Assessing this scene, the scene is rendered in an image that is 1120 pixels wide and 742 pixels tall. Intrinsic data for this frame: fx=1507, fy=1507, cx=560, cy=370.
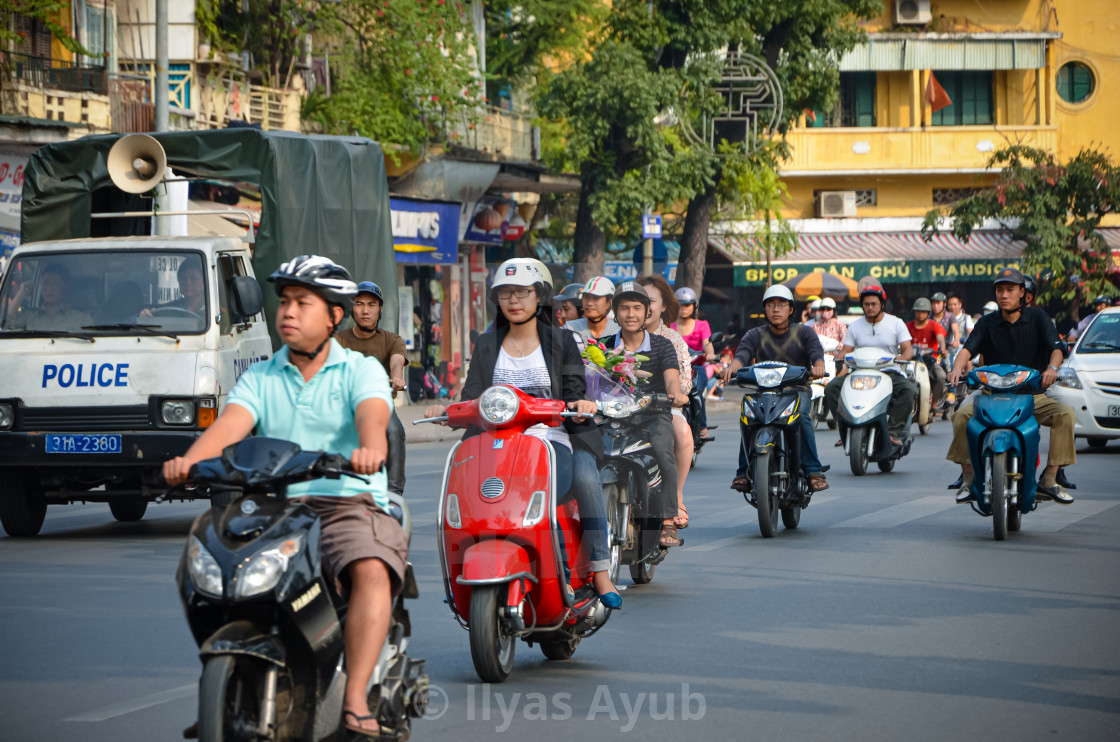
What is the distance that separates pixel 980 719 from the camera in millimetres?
5566

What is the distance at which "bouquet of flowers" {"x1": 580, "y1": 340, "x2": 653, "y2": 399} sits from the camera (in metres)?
7.89

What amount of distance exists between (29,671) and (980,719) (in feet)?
13.2

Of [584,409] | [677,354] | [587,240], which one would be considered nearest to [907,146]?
[587,240]

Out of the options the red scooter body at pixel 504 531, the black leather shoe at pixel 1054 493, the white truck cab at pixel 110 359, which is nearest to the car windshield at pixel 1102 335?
the black leather shoe at pixel 1054 493

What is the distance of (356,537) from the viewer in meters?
4.48

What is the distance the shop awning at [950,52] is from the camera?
42.8 m

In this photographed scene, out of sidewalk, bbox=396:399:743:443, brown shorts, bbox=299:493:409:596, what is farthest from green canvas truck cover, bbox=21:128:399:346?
brown shorts, bbox=299:493:409:596

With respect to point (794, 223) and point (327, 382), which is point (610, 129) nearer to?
point (794, 223)

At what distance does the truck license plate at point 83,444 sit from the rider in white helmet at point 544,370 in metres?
4.49

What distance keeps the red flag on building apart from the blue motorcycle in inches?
1310

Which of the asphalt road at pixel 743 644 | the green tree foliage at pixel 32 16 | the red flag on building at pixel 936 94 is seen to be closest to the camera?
the asphalt road at pixel 743 644

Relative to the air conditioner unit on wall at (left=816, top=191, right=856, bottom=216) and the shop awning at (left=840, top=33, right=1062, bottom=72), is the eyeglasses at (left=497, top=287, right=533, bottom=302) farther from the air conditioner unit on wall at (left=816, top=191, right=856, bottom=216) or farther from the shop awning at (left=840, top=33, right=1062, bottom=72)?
the shop awning at (left=840, top=33, right=1062, bottom=72)

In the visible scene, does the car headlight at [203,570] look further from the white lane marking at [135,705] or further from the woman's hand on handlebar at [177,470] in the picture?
the white lane marking at [135,705]

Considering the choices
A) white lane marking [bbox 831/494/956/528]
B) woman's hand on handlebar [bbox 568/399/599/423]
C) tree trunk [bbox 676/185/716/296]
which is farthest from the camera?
tree trunk [bbox 676/185/716/296]
